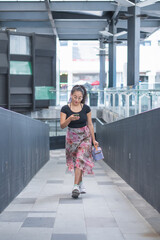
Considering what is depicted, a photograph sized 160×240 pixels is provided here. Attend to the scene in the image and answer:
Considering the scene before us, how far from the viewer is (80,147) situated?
7.00 metres

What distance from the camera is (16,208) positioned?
597 centimetres

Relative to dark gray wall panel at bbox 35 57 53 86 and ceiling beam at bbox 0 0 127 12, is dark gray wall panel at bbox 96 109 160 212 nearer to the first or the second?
ceiling beam at bbox 0 0 127 12

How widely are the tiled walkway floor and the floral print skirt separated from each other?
0.47m

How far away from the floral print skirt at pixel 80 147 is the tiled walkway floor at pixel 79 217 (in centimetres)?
47

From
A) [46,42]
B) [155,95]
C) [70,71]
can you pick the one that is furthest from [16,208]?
[70,71]

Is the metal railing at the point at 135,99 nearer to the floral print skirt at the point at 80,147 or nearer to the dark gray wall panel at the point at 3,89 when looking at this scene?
the floral print skirt at the point at 80,147

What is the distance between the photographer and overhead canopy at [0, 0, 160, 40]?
3041cm

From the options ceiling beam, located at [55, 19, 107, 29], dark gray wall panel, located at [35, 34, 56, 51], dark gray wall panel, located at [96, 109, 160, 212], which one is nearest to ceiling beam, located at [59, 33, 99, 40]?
ceiling beam, located at [55, 19, 107, 29]

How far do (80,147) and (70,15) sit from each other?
91.0 ft

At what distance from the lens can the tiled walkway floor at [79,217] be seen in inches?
172

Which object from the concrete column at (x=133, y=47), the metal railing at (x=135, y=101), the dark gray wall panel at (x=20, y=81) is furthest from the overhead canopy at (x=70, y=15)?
the metal railing at (x=135, y=101)

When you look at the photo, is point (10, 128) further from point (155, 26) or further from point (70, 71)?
point (70, 71)

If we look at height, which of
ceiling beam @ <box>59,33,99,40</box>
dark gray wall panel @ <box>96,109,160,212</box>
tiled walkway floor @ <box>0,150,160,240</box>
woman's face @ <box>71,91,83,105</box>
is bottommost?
tiled walkway floor @ <box>0,150,160,240</box>

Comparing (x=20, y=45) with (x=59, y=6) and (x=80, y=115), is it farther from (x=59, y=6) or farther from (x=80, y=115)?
(x=80, y=115)
